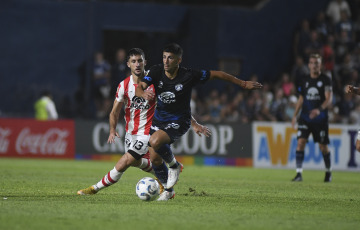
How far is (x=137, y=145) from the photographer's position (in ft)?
33.0

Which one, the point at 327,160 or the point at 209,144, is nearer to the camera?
the point at 327,160

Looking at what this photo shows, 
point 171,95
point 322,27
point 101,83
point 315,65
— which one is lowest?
point 171,95

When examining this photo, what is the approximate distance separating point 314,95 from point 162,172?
19.6ft

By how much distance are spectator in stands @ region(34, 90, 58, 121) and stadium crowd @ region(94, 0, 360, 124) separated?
1572mm

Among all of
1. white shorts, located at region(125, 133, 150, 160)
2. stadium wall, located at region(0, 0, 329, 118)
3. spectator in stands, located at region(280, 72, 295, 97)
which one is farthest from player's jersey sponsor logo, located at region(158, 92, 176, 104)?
stadium wall, located at region(0, 0, 329, 118)

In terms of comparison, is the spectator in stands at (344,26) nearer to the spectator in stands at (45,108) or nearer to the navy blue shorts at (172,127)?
the spectator in stands at (45,108)

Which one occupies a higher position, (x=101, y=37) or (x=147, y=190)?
(x=101, y=37)

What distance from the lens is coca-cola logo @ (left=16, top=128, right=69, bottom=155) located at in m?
21.6

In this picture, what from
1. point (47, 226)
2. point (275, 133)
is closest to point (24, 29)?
point (275, 133)

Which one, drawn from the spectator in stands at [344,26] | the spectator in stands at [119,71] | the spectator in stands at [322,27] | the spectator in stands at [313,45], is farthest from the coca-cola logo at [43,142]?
the spectator in stands at [344,26]

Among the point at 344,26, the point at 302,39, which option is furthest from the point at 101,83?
the point at 344,26

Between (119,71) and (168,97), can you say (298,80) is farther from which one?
(168,97)

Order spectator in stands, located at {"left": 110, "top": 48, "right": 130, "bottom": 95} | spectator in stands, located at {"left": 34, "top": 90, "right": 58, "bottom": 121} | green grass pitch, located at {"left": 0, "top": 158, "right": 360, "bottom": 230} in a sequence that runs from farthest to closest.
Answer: spectator in stands, located at {"left": 110, "top": 48, "right": 130, "bottom": 95} < spectator in stands, located at {"left": 34, "top": 90, "right": 58, "bottom": 121} < green grass pitch, located at {"left": 0, "top": 158, "right": 360, "bottom": 230}

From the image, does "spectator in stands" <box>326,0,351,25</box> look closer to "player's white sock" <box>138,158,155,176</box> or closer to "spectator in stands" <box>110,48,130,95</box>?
"spectator in stands" <box>110,48,130,95</box>
